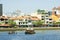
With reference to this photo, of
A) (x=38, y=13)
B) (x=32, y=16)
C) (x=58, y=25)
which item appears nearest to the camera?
(x=58, y=25)

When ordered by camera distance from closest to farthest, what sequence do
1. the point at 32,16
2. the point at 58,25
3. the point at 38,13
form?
the point at 58,25 → the point at 32,16 → the point at 38,13

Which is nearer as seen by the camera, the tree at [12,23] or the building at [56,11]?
the tree at [12,23]

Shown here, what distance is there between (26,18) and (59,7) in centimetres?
257

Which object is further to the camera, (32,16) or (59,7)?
(59,7)

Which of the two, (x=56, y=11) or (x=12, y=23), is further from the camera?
(x=56, y=11)

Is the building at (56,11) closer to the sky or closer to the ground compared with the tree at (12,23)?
closer to the sky

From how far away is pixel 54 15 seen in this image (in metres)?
13.8

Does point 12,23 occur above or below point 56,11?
below

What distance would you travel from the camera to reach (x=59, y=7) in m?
14.4

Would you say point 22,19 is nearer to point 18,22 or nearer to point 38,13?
point 18,22

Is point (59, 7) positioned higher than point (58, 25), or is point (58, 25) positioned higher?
point (59, 7)

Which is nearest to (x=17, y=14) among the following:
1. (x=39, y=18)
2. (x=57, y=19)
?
(x=39, y=18)

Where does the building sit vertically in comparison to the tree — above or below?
above

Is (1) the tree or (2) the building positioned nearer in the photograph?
(1) the tree
